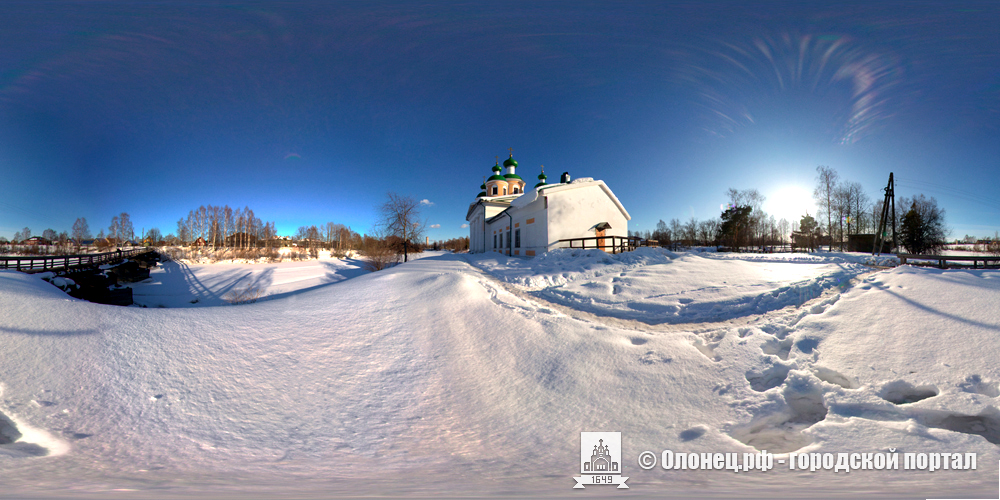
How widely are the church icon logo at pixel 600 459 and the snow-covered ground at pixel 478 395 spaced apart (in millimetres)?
91

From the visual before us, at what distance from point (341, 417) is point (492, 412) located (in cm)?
163

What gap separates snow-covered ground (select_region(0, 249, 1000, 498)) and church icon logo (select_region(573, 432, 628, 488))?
0.30 ft

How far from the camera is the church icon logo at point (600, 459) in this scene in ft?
8.39

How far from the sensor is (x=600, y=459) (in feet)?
9.14

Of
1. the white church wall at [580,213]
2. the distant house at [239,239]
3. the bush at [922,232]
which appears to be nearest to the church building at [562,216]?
the white church wall at [580,213]

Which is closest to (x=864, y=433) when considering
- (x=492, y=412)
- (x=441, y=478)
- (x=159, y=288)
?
(x=492, y=412)

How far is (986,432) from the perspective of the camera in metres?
2.87

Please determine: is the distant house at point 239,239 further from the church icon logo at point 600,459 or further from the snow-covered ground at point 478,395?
the church icon logo at point 600,459

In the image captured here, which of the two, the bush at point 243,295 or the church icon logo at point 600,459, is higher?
the church icon logo at point 600,459

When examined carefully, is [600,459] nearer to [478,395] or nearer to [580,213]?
[478,395]

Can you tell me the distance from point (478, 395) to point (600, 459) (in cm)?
152

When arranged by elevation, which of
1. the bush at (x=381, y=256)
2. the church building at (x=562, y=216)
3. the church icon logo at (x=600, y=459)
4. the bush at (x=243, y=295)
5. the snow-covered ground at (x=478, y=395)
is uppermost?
the church building at (x=562, y=216)

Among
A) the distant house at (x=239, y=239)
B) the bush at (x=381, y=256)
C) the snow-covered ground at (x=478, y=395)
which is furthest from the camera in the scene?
the distant house at (x=239, y=239)

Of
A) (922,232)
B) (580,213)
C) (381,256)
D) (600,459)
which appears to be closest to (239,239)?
(381,256)
